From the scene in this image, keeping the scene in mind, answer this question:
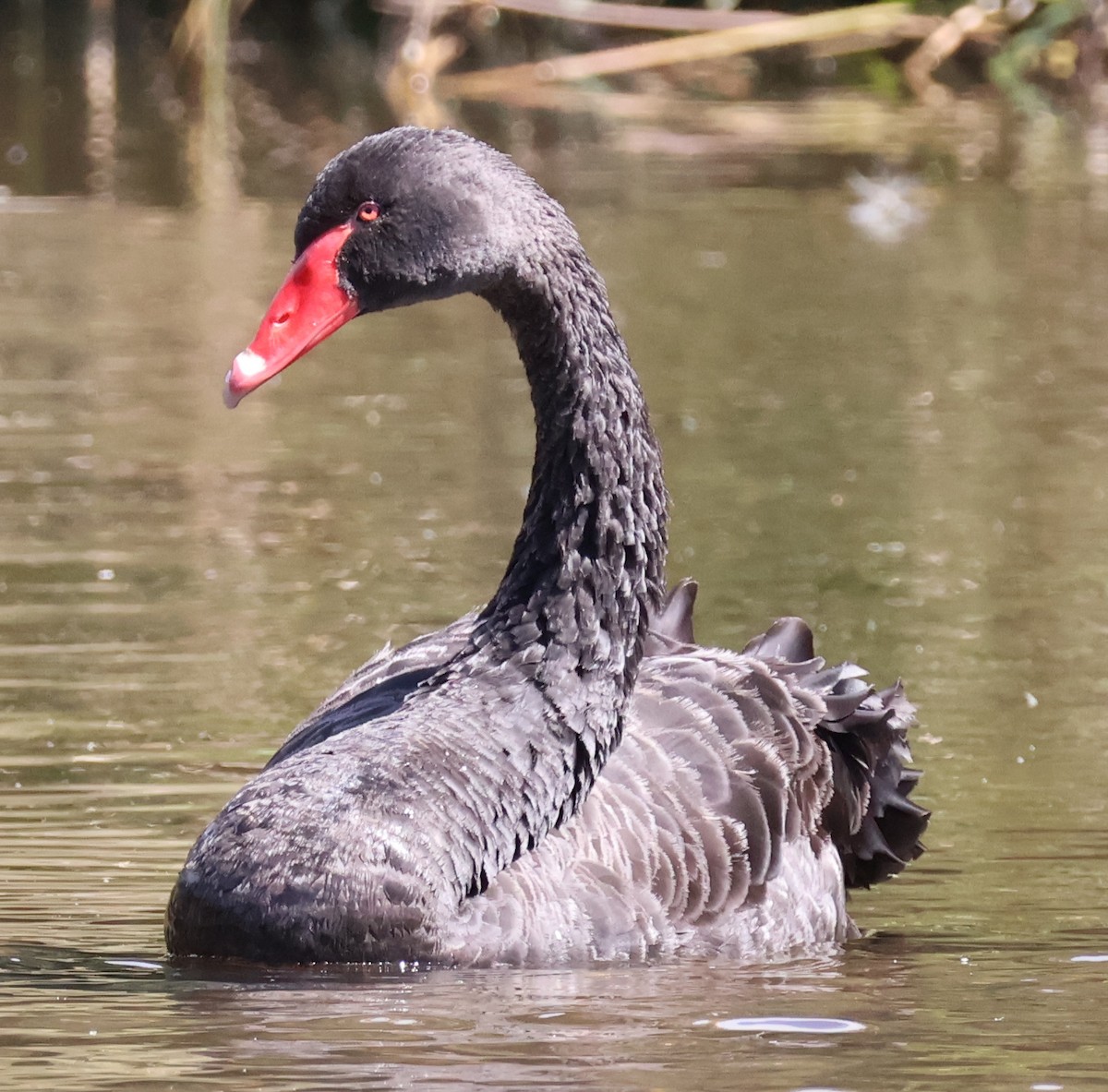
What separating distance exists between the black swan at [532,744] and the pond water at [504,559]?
147mm

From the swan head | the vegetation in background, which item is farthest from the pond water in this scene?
the vegetation in background

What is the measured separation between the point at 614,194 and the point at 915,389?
6.78 metres

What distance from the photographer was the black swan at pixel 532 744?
5242mm

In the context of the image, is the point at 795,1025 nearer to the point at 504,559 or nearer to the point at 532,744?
the point at 532,744

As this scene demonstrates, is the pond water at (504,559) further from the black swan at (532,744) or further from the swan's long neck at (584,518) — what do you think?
the swan's long neck at (584,518)

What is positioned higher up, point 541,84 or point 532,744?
point 541,84

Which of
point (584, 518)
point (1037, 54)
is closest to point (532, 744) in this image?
point (584, 518)

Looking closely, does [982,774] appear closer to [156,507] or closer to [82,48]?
[156,507]

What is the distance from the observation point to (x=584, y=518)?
5.85 meters

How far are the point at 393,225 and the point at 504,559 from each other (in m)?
4.11

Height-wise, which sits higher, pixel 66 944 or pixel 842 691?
pixel 842 691

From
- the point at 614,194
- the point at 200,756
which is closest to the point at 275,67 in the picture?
the point at 614,194

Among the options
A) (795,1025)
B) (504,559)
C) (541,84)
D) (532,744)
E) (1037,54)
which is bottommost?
(795,1025)

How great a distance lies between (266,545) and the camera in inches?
386
